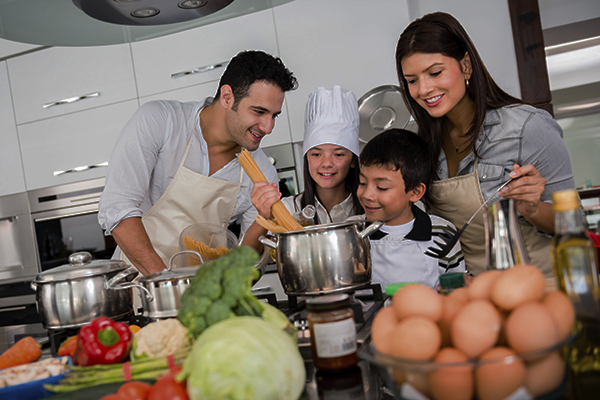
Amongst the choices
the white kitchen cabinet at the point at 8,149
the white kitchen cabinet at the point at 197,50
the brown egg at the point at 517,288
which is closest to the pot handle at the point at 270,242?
the brown egg at the point at 517,288

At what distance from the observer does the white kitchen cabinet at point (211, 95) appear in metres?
2.61

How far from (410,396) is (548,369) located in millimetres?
139

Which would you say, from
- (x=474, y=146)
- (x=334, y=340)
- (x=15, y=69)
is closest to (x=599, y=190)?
(x=474, y=146)

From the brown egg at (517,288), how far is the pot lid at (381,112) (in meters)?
1.74

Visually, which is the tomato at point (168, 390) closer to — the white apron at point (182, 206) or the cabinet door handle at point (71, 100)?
the white apron at point (182, 206)

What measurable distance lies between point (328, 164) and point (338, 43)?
1.16 meters

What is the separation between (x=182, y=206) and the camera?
68.7 inches

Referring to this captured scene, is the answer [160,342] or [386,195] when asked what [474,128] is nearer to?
[386,195]

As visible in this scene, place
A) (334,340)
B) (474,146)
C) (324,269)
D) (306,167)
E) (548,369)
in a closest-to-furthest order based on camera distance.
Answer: (548,369) → (334,340) → (324,269) → (474,146) → (306,167)

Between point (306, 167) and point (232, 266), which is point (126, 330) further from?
point (306, 167)

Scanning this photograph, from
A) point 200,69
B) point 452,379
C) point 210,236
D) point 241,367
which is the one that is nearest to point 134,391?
point 241,367

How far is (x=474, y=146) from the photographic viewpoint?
4.40ft

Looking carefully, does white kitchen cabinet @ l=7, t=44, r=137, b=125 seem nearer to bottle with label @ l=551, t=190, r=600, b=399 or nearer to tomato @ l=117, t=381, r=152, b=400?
tomato @ l=117, t=381, r=152, b=400

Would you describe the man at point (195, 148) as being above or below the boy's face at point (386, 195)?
above
